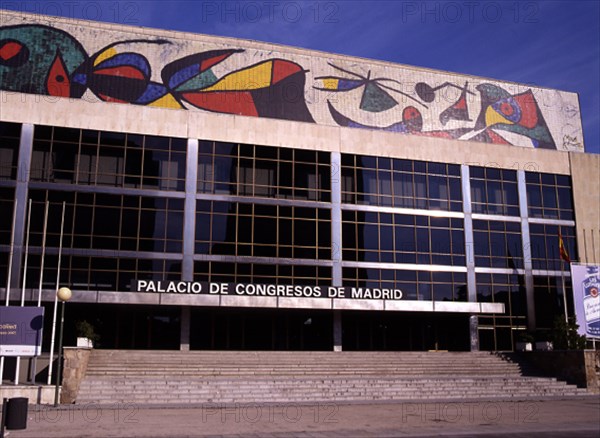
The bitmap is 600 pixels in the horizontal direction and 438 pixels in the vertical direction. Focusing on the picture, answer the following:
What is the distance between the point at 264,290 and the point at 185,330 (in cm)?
604

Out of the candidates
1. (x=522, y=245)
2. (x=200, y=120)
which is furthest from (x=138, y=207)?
(x=522, y=245)

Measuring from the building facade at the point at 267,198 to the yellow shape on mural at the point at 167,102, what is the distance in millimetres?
150

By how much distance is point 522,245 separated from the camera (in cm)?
5150

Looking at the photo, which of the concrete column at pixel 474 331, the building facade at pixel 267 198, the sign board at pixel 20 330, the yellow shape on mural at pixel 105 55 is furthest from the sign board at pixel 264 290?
the yellow shape on mural at pixel 105 55

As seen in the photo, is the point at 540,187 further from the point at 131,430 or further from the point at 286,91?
the point at 131,430

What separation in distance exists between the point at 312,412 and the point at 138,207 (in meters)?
22.2

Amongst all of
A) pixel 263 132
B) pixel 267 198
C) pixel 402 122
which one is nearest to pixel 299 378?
pixel 267 198

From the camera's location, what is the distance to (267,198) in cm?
4641

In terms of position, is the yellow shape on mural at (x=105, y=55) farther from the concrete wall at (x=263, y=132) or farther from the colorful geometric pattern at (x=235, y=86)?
the concrete wall at (x=263, y=132)

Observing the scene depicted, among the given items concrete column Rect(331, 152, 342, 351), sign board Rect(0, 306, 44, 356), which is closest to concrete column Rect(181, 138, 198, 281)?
concrete column Rect(331, 152, 342, 351)

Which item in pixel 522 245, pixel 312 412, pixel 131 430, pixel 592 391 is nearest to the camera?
pixel 131 430

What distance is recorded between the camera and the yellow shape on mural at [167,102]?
1918 inches

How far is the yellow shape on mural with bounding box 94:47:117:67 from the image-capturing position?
48531 mm

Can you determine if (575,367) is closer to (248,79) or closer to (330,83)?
(330,83)
